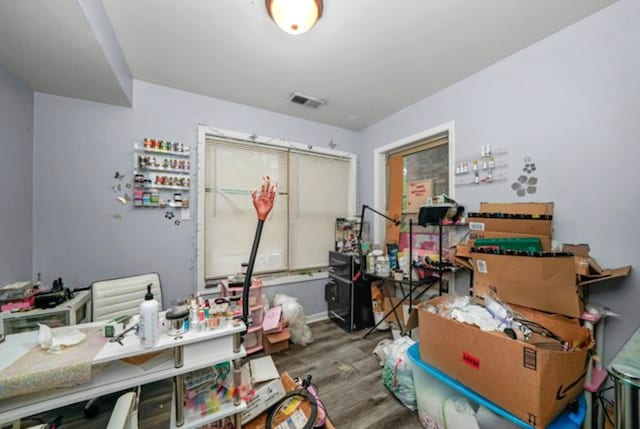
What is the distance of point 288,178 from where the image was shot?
120 inches

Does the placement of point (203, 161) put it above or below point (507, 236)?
above

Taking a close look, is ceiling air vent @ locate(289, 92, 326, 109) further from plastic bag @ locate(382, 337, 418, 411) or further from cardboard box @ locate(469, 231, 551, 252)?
plastic bag @ locate(382, 337, 418, 411)

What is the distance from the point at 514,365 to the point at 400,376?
0.85m

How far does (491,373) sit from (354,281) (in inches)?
65.7

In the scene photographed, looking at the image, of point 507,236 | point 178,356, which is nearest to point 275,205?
point 178,356

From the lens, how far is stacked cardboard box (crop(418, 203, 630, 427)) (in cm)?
106

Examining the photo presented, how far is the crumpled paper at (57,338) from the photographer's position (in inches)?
39.3

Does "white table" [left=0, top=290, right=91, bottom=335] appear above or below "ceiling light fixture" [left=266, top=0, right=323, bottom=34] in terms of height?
below

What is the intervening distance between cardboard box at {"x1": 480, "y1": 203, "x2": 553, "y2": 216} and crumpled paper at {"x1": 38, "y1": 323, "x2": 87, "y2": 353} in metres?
2.61

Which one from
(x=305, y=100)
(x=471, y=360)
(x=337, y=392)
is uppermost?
(x=305, y=100)

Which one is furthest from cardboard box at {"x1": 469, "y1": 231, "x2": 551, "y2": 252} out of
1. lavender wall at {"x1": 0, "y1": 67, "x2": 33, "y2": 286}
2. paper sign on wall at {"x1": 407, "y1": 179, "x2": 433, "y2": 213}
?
lavender wall at {"x1": 0, "y1": 67, "x2": 33, "y2": 286}

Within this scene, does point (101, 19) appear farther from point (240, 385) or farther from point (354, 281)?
point (354, 281)

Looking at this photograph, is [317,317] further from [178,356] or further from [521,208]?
[521,208]

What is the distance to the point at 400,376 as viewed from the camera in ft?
5.69
